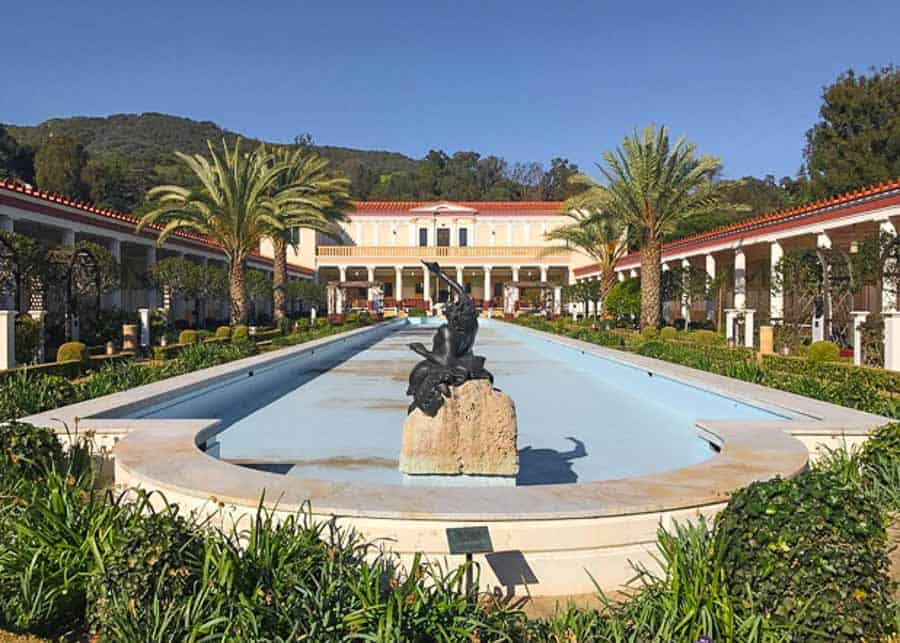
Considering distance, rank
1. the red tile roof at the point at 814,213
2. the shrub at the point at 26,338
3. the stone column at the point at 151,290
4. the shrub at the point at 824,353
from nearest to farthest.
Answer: the shrub at the point at 26,338, the shrub at the point at 824,353, the red tile roof at the point at 814,213, the stone column at the point at 151,290

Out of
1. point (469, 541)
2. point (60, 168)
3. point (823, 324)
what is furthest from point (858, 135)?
point (60, 168)

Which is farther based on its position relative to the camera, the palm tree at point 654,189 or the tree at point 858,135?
the tree at point 858,135

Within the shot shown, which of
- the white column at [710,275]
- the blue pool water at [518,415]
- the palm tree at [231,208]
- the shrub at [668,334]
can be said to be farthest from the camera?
the white column at [710,275]

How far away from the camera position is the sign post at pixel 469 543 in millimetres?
2572

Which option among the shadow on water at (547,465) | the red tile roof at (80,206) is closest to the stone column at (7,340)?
the red tile roof at (80,206)

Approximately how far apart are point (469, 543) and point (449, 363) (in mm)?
2123

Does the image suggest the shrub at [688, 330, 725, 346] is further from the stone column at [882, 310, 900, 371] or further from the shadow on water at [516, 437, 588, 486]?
the shadow on water at [516, 437, 588, 486]

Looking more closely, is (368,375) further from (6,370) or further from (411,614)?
(411,614)

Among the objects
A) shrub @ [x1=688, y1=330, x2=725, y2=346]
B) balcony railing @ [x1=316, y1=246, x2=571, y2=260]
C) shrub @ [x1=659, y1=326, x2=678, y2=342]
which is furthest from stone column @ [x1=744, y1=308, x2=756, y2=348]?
balcony railing @ [x1=316, y1=246, x2=571, y2=260]

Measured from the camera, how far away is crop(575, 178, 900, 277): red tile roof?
1571 centimetres

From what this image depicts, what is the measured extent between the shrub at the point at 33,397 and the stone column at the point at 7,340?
5.12m

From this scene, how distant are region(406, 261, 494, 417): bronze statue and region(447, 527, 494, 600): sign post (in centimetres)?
179

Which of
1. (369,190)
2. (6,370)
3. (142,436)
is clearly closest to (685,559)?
(142,436)

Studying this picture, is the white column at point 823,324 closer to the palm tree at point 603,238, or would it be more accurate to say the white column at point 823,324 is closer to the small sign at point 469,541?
the palm tree at point 603,238
